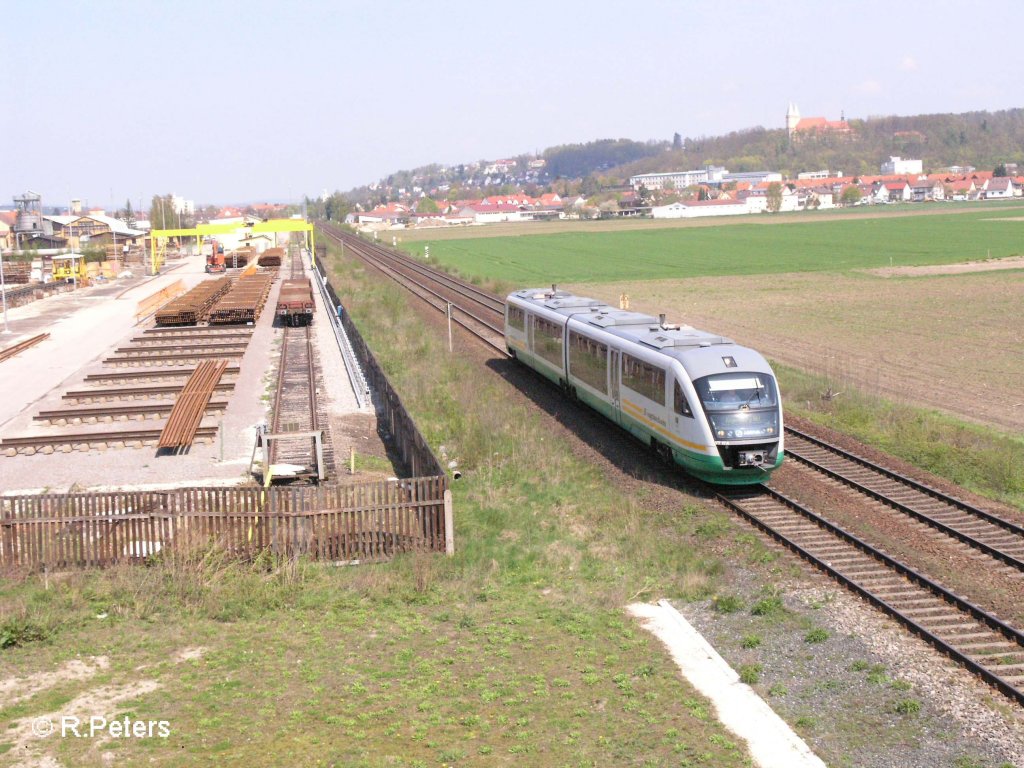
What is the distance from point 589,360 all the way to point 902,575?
36.9 feet

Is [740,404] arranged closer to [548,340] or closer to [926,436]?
[926,436]

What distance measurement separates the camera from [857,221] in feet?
481

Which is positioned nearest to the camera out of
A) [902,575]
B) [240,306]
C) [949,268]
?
[902,575]

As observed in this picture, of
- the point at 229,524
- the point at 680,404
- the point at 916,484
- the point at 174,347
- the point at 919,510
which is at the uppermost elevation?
the point at 680,404

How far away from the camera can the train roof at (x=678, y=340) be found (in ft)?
64.5

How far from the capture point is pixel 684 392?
760 inches

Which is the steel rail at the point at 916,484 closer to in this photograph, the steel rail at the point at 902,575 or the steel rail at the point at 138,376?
the steel rail at the point at 902,575

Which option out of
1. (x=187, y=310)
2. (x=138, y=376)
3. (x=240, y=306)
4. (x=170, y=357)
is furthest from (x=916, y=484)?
(x=187, y=310)

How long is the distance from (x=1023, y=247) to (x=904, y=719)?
85096mm

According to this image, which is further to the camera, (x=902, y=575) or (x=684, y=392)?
(x=684, y=392)

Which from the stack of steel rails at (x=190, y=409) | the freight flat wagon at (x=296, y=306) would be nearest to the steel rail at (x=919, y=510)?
the stack of steel rails at (x=190, y=409)

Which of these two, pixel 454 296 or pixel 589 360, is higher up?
pixel 454 296

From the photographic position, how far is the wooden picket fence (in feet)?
49.3

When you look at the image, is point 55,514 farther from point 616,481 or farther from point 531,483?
point 616,481
